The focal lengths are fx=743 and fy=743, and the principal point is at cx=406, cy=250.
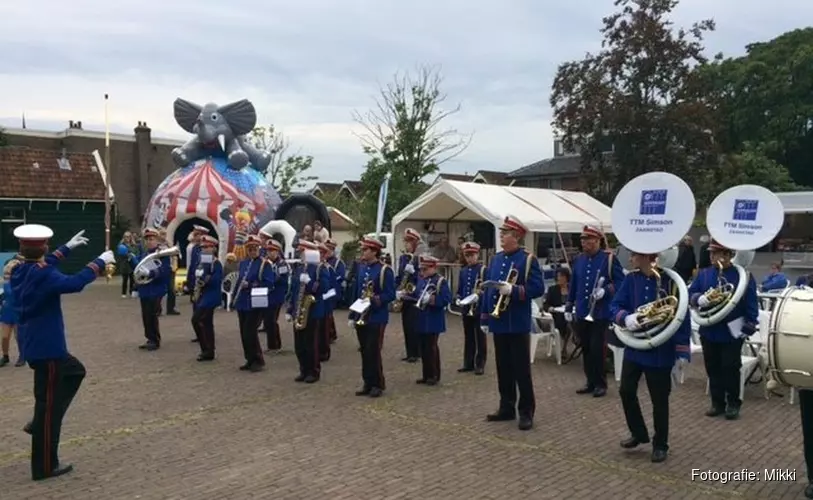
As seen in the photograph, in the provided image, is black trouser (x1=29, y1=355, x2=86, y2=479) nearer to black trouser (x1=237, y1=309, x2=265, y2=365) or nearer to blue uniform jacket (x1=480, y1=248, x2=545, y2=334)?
blue uniform jacket (x1=480, y1=248, x2=545, y2=334)

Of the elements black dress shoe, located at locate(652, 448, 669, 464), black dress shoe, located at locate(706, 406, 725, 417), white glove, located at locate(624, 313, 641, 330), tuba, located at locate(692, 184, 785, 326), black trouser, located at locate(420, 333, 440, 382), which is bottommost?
black dress shoe, located at locate(706, 406, 725, 417)

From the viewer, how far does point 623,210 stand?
264 inches

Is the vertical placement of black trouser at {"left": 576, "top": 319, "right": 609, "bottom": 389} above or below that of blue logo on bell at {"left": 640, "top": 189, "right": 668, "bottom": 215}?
below

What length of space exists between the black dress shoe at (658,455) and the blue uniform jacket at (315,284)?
4782 mm

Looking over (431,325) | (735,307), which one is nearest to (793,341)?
(735,307)

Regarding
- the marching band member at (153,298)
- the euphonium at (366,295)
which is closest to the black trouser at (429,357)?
the euphonium at (366,295)

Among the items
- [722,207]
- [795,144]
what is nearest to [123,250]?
A: [722,207]

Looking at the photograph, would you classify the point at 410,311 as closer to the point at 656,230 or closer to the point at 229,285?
the point at 656,230

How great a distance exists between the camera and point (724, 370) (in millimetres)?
7898

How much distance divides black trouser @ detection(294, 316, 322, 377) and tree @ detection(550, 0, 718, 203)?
683 inches

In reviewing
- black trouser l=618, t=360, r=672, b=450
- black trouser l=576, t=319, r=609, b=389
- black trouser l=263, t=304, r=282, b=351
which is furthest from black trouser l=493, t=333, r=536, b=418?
black trouser l=263, t=304, r=282, b=351

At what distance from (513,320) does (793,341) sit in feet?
8.82

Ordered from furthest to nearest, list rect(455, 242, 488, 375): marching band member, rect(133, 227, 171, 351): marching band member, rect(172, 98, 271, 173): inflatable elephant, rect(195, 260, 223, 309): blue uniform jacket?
rect(172, 98, 271, 173): inflatable elephant
rect(133, 227, 171, 351): marching band member
rect(195, 260, 223, 309): blue uniform jacket
rect(455, 242, 488, 375): marching band member

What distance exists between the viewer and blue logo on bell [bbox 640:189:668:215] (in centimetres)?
641
